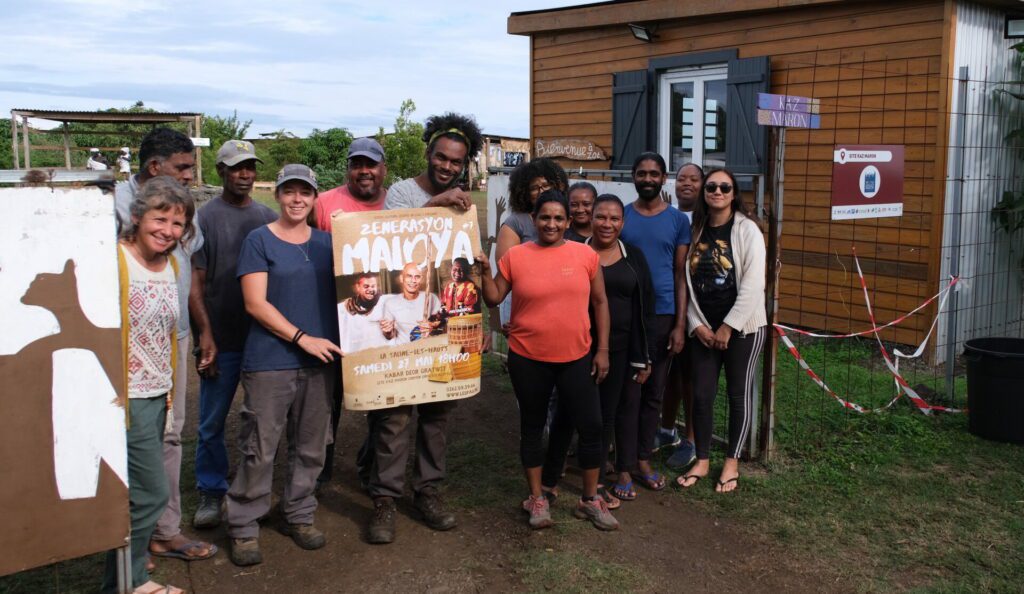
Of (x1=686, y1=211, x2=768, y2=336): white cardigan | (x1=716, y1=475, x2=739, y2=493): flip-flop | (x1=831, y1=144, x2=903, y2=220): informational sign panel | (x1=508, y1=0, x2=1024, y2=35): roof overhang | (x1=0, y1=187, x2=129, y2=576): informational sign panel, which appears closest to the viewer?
(x1=0, y1=187, x2=129, y2=576): informational sign panel

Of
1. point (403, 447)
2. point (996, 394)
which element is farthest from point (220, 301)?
point (996, 394)

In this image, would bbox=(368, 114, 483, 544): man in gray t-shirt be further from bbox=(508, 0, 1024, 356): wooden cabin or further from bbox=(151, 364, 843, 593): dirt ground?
bbox=(508, 0, 1024, 356): wooden cabin

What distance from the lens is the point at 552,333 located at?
4098 mm

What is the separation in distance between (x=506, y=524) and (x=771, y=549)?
136 centimetres

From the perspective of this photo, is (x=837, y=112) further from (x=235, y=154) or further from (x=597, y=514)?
(x=235, y=154)

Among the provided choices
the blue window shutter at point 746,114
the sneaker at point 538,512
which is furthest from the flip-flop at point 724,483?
the blue window shutter at point 746,114

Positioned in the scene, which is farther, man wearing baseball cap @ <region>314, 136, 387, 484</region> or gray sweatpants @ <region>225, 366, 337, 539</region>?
man wearing baseball cap @ <region>314, 136, 387, 484</region>

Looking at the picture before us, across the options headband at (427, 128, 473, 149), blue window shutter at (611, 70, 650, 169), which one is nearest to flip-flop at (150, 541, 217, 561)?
headband at (427, 128, 473, 149)

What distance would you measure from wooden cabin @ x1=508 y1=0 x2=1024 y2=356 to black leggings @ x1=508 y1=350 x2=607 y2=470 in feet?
11.7

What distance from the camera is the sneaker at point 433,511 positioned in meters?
4.29

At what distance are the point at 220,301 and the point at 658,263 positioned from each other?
2.44 metres

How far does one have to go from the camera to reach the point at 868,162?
5789 millimetres

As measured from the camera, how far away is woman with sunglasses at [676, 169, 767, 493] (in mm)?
4734

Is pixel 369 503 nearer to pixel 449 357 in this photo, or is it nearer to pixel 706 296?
pixel 449 357
